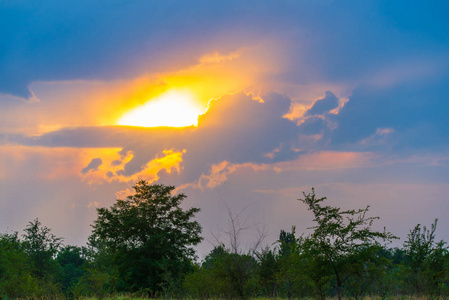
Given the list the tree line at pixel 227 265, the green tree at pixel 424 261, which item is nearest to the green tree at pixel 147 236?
the tree line at pixel 227 265

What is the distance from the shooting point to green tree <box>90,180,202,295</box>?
52781 millimetres

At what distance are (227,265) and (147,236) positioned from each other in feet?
85.2

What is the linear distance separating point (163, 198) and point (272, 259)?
16.4 m

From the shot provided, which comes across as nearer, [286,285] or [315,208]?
[315,208]

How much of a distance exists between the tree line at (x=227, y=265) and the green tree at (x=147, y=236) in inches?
4.6

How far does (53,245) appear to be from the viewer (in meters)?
95.4

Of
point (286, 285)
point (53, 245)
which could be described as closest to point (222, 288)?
point (286, 285)

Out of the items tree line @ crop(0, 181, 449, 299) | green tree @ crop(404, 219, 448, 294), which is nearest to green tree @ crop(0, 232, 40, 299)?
tree line @ crop(0, 181, 449, 299)

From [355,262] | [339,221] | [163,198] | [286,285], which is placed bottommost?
[286,285]

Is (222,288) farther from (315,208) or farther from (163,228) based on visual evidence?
(163,228)

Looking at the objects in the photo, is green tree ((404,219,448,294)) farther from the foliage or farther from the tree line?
the foliage

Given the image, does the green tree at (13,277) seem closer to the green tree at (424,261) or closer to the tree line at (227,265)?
the tree line at (227,265)

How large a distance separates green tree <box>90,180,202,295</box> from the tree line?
12cm

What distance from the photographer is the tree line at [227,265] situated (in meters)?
28.2
